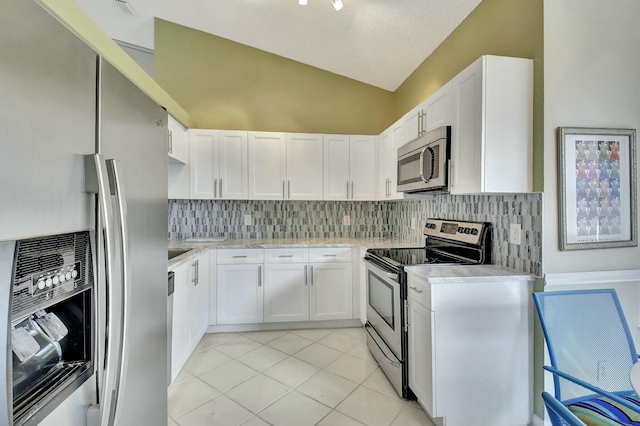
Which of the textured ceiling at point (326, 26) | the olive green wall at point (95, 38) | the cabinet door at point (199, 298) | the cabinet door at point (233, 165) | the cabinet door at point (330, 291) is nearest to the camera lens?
the olive green wall at point (95, 38)

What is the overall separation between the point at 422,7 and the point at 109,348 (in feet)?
9.28

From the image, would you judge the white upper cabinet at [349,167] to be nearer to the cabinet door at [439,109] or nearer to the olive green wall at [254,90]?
the olive green wall at [254,90]

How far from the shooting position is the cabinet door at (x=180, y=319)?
219cm

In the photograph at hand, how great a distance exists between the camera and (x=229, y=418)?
184cm

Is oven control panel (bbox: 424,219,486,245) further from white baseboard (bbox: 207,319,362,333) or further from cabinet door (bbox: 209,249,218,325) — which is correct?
cabinet door (bbox: 209,249,218,325)

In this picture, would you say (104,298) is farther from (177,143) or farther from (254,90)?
(254,90)

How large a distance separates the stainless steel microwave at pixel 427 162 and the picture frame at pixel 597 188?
62 centimetres

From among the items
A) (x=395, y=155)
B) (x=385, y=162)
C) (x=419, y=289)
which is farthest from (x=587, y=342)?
(x=385, y=162)

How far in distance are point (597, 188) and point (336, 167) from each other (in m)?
2.32

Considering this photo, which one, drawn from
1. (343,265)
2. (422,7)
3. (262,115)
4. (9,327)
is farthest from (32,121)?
(262,115)

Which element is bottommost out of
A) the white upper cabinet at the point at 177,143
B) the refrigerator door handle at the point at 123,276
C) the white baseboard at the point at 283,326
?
the white baseboard at the point at 283,326

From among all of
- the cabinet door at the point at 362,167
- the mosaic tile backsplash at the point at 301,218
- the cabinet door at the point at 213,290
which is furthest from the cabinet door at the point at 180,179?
the cabinet door at the point at 362,167

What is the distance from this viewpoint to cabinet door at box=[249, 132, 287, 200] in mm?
3361

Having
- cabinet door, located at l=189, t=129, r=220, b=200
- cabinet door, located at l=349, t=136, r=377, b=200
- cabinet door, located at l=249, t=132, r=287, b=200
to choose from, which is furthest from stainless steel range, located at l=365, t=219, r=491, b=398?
cabinet door, located at l=189, t=129, r=220, b=200
